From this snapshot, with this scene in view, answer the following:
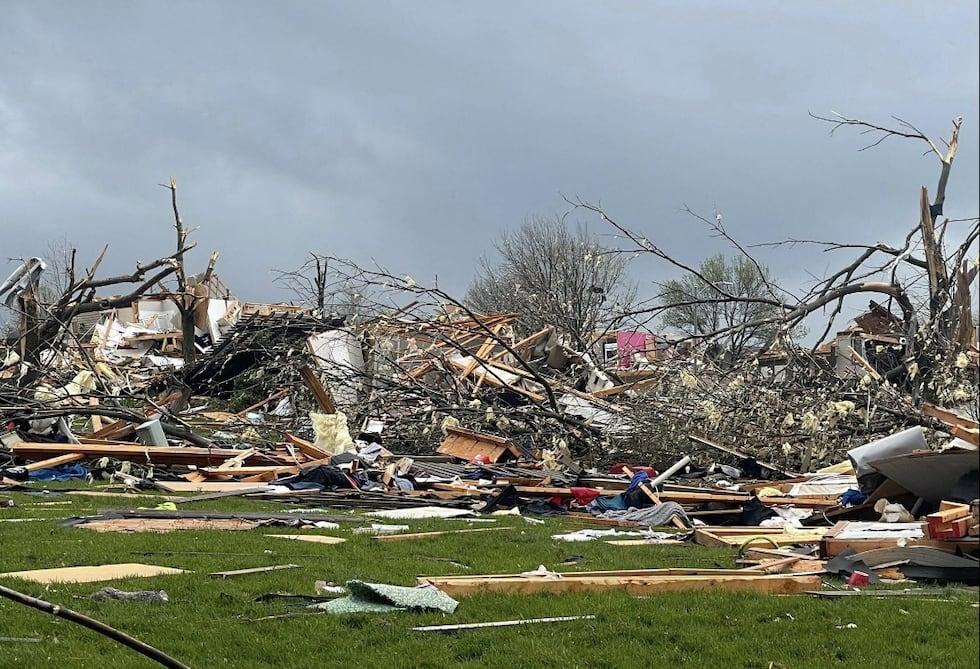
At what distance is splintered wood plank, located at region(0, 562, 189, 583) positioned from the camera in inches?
252

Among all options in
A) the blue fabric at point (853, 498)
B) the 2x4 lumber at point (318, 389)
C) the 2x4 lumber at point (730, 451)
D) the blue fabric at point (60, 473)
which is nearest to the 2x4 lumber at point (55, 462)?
the blue fabric at point (60, 473)

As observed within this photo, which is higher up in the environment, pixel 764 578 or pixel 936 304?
pixel 936 304

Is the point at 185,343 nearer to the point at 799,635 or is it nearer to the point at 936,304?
the point at 936,304

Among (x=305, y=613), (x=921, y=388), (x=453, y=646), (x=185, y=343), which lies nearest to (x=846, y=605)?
(x=453, y=646)

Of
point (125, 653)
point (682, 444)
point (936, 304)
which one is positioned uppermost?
point (936, 304)

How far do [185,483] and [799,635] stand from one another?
10187 mm

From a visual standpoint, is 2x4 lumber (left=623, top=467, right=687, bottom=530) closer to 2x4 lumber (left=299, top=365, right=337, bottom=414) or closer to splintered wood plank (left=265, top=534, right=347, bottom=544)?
splintered wood plank (left=265, top=534, right=347, bottom=544)

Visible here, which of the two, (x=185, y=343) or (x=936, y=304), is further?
(x=185, y=343)

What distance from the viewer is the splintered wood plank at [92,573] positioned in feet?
21.0

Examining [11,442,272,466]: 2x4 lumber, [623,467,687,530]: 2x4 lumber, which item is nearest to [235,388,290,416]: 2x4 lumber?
[11,442,272,466]: 2x4 lumber

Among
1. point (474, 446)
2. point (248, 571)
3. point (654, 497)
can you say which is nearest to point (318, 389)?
point (474, 446)

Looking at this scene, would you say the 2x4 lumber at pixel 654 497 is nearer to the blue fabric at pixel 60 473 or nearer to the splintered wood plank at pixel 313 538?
the splintered wood plank at pixel 313 538

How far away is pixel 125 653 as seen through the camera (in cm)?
480

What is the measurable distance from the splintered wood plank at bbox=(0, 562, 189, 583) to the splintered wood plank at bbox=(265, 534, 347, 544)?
1716mm
